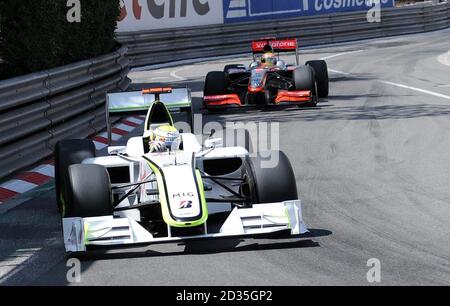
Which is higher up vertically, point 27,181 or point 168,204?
point 168,204

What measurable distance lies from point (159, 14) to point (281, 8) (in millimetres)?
5392

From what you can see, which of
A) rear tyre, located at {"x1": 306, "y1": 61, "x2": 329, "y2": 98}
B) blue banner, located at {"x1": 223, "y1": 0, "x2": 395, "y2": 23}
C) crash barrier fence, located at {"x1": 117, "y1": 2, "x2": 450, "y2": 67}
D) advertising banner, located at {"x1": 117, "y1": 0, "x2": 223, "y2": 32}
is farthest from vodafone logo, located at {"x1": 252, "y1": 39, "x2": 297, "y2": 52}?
blue banner, located at {"x1": 223, "y1": 0, "x2": 395, "y2": 23}

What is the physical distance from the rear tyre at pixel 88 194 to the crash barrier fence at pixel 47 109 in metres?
3.97

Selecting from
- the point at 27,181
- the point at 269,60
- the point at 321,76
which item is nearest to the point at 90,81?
the point at 269,60

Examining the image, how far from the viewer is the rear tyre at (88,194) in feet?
29.1

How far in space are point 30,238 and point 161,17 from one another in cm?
2731

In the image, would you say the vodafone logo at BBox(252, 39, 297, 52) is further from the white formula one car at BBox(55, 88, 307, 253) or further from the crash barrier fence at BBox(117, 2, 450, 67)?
the crash barrier fence at BBox(117, 2, 450, 67)

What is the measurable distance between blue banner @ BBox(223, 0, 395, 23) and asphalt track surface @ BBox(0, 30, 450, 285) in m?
19.9

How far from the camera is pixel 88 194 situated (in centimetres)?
891

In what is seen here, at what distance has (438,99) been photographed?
20391mm

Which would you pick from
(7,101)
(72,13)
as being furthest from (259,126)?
(7,101)

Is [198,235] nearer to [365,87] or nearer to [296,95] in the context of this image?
[296,95]

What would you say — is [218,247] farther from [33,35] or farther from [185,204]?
[33,35]

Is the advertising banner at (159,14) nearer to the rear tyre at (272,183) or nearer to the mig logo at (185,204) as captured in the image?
the rear tyre at (272,183)
